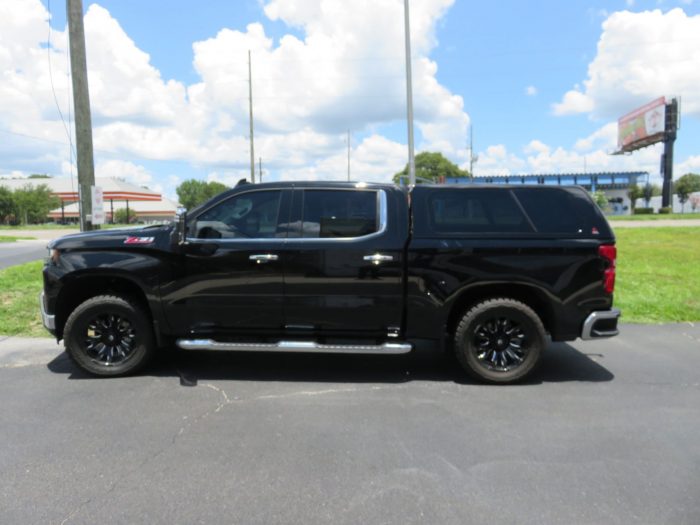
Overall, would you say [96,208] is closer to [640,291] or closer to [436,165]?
[640,291]

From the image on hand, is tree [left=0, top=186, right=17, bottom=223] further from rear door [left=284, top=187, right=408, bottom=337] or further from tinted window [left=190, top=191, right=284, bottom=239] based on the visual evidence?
rear door [left=284, top=187, right=408, bottom=337]

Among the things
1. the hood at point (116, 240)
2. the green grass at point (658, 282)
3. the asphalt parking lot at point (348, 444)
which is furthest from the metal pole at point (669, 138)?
the hood at point (116, 240)

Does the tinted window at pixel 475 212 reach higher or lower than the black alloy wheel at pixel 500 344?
higher

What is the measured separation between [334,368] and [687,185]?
104262 millimetres

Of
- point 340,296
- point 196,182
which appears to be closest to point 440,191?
point 340,296

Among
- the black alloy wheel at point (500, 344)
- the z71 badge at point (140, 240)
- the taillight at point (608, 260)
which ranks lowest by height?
the black alloy wheel at point (500, 344)

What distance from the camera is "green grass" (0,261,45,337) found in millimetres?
6789

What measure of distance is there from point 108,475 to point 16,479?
1.77 feet

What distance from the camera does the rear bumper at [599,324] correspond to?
4.75 m

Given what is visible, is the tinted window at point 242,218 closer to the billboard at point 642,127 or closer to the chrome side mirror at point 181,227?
the chrome side mirror at point 181,227

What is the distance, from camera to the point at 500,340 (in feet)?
16.0

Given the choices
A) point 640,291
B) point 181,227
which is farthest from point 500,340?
point 640,291

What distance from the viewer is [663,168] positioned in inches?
2442

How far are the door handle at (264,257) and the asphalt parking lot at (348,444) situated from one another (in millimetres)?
1167
